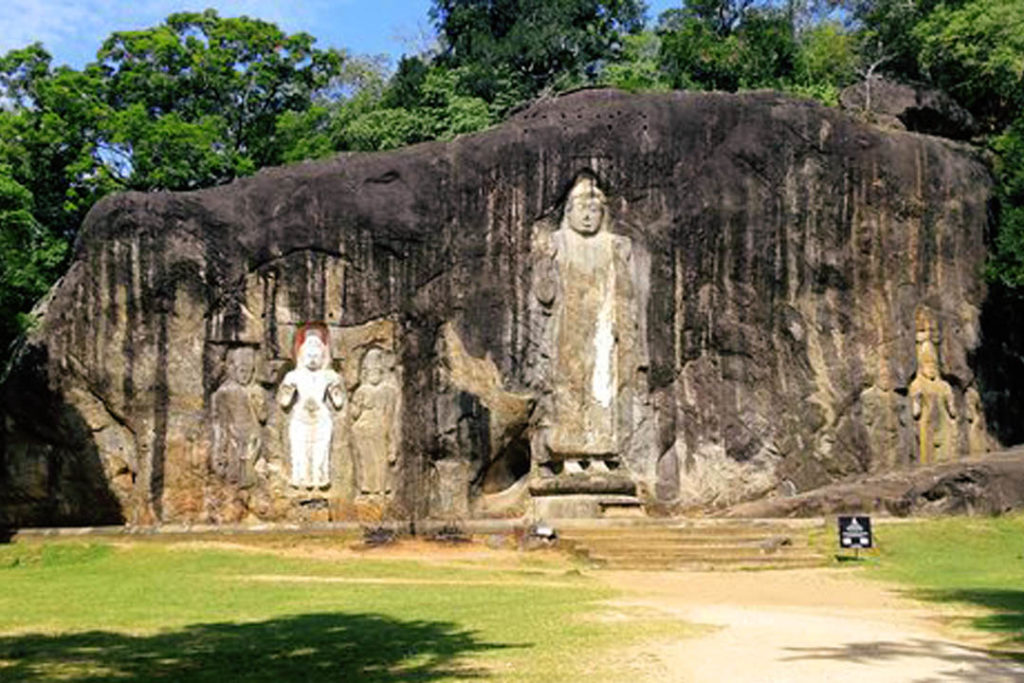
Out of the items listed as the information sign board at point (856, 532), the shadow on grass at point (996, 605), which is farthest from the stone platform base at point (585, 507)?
the shadow on grass at point (996, 605)

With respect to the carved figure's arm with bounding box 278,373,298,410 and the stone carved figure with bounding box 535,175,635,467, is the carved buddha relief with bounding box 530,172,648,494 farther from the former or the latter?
the carved figure's arm with bounding box 278,373,298,410

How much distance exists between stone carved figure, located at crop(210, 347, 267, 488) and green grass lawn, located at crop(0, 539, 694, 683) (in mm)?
3655

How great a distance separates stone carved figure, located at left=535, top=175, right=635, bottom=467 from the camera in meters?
27.3

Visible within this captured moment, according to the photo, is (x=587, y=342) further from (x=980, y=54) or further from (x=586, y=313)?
(x=980, y=54)

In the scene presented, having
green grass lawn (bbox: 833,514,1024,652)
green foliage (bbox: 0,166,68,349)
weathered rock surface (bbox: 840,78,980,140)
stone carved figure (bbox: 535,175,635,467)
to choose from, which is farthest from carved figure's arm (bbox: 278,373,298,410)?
weathered rock surface (bbox: 840,78,980,140)

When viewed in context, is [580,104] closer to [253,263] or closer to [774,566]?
[253,263]

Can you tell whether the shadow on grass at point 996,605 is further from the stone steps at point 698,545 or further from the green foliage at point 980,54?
the green foliage at point 980,54

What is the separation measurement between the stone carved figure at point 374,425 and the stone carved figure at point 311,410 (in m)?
0.42

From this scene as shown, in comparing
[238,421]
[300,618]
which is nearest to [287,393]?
[238,421]

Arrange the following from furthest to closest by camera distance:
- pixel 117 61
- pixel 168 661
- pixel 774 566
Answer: pixel 117 61
pixel 774 566
pixel 168 661

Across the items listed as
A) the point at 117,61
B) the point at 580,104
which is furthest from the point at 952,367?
the point at 117,61

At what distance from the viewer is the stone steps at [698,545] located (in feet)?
67.9

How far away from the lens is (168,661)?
36.1ft

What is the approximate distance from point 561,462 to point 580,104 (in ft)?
23.6
